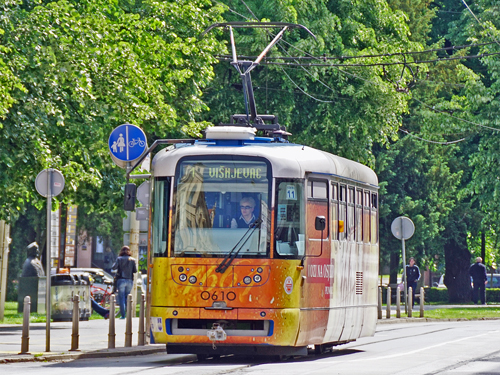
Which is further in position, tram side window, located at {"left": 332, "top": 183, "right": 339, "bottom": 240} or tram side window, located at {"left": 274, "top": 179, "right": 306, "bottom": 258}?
tram side window, located at {"left": 332, "top": 183, "right": 339, "bottom": 240}

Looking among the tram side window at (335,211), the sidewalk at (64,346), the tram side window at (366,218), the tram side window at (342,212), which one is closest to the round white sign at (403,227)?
the sidewalk at (64,346)

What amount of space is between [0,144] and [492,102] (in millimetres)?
23678

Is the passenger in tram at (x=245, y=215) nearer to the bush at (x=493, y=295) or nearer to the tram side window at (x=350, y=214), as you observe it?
the tram side window at (x=350, y=214)

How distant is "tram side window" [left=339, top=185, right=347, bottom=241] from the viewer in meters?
16.1

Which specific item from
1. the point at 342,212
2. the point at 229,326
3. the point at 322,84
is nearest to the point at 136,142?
the point at 342,212

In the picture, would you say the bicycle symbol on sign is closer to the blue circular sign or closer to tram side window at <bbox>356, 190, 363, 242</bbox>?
the blue circular sign

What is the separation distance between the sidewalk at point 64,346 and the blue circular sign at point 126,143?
2900 mm

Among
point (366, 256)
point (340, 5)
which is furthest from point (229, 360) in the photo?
point (340, 5)

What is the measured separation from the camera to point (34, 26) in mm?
19859

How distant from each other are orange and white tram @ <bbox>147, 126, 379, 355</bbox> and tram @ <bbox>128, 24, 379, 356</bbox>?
1cm

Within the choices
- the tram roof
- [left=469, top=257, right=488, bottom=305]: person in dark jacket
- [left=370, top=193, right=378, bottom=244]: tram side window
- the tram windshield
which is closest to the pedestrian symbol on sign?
the tram roof

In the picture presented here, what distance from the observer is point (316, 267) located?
49.5ft

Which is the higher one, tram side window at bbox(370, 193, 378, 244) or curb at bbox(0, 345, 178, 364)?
tram side window at bbox(370, 193, 378, 244)

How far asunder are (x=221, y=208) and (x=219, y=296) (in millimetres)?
1114
